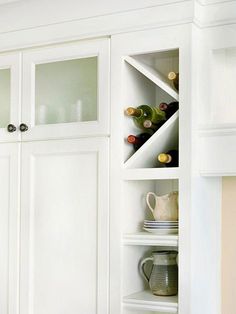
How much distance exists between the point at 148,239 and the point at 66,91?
0.80 m

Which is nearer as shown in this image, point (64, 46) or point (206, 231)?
point (206, 231)

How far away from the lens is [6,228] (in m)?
3.08

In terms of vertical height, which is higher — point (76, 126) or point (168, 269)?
point (76, 126)

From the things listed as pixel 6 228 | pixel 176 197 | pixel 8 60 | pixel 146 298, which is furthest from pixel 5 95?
pixel 146 298

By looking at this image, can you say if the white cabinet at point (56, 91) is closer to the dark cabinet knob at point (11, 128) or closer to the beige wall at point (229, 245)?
the dark cabinet knob at point (11, 128)

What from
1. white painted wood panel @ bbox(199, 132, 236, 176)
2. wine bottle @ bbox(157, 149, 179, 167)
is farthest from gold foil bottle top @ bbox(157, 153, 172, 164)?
white painted wood panel @ bbox(199, 132, 236, 176)

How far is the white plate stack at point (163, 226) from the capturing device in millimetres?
2738

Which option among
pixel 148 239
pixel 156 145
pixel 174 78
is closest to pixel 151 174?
pixel 156 145

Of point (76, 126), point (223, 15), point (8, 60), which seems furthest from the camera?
point (8, 60)

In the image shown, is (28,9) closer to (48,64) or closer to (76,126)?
(48,64)

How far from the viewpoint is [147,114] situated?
9.43 ft

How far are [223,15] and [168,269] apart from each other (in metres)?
1.10

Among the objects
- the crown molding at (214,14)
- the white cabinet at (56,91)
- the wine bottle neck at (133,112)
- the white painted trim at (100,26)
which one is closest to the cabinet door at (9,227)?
the white cabinet at (56,91)

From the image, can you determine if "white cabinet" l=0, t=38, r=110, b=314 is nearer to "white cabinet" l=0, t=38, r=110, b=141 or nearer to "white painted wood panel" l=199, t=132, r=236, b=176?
"white cabinet" l=0, t=38, r=110, b=141
